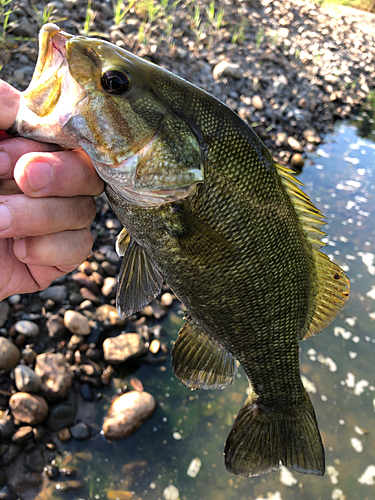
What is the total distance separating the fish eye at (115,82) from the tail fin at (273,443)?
1724mm

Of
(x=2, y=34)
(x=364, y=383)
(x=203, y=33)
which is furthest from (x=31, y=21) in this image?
(x=364, y=383)

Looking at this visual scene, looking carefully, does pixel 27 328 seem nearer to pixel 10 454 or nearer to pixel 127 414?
pixel 10 454

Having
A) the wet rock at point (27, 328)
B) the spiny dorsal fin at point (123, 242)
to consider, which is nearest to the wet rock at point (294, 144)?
the wet rock at point (27, 328)

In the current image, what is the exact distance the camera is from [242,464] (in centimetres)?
202

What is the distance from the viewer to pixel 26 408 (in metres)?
2.85

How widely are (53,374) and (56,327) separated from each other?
0.44 metres

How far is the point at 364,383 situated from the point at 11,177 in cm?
407

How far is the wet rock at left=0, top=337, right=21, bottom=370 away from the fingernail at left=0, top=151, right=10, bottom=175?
204 centimetres

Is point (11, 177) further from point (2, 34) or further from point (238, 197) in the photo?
point (2, 34)

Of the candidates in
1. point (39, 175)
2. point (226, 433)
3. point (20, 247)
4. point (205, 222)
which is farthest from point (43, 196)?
point (226, 433)

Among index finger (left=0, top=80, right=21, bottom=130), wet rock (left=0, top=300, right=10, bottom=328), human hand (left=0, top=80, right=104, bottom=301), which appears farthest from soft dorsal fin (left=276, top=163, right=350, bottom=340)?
wet rock (left=0, top=300, right=10, bottom=328)

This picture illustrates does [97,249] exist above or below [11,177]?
below

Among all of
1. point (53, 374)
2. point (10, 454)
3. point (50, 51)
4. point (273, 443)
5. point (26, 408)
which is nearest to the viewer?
point (50, 51)

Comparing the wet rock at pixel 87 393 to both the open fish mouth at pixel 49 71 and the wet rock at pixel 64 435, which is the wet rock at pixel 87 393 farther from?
the open fish mouth at pixel 49 71
